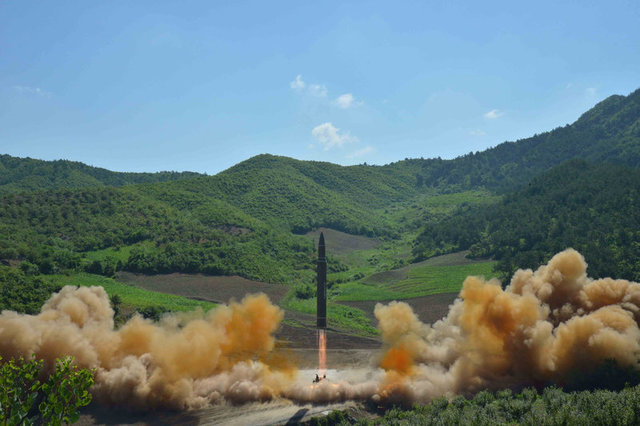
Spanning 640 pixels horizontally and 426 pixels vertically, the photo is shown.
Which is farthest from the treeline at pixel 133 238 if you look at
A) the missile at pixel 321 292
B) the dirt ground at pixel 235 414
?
the missile at pixel 321 292

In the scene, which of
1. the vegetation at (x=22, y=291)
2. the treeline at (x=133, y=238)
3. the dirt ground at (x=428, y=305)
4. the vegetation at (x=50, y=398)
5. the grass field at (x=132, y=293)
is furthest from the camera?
the treeline at (x=133, y=238)

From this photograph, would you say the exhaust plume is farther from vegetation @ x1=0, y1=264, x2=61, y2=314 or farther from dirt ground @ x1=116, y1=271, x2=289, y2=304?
dirt ground @ x1=116, y1=271, x2=289, y2=304

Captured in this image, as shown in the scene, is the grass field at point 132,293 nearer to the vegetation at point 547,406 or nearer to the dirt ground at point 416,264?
the dirt ground at point 416,264

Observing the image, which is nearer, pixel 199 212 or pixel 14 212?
pixel 14 212

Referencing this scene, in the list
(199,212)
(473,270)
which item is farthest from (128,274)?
(473,270)

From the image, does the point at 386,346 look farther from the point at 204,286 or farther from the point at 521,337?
the point at 204,286

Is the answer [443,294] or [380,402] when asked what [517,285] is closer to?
[380,402]
